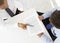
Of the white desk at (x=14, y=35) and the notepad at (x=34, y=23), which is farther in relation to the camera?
the white desk at (x=14, y=35)

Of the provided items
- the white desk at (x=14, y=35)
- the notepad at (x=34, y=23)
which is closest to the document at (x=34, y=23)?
the notepad at (x=34, y=23)

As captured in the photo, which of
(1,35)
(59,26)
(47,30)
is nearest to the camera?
(59,26)

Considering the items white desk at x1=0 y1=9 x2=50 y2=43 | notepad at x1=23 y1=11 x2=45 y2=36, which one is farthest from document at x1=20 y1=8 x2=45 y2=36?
white desk at x1=0 y1=9 x2=50 y2=43

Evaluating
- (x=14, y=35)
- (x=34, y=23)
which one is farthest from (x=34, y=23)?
(x=14, y=35)

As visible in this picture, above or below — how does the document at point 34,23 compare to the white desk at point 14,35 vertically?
above

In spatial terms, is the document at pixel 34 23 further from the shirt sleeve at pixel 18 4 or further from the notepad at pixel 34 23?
the shirt sleeve at pixel 18 4

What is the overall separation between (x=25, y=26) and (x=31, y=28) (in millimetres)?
57

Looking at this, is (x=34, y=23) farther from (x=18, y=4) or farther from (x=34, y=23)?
(x=18, y=4)

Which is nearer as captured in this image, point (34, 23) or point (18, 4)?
point (34, 23)

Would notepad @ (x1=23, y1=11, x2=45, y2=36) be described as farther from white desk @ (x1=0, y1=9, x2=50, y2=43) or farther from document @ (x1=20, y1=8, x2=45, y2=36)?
white desk @ (x1=0, y1=9, x2=50, y2=43)

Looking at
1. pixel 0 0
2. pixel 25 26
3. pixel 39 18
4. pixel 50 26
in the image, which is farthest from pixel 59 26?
pixel 0 0

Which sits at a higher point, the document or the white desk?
the document

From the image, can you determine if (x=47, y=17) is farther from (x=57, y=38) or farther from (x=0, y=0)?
(x=0, y=0)

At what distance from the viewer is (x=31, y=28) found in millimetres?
1362
